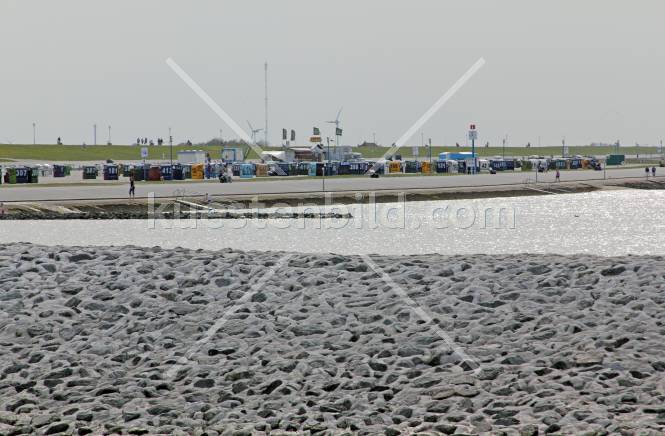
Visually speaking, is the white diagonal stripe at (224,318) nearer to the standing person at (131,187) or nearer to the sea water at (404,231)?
the sea water at (404,231)

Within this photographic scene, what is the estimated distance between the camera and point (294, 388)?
43.9 ft

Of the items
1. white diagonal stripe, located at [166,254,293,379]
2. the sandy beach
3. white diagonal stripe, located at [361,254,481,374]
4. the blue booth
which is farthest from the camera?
the blue booth

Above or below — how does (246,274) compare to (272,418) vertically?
above

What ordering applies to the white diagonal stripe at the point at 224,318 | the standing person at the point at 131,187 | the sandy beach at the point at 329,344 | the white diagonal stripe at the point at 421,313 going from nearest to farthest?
the sandy beach at the point at 329,344 < the white diagonal stripe at the point at 421,313 < the white diagonal stripe at the point at 224,318 < the standing person at the point at 131,187

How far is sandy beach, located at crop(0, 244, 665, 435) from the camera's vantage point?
12.2m

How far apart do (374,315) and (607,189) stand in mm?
92828

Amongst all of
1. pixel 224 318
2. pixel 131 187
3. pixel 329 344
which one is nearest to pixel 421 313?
pixel 329 344

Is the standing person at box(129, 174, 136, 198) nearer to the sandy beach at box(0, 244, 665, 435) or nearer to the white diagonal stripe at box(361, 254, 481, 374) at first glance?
the sandy beach at box(0, 244, 665, 435)

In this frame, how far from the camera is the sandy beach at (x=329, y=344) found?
12.2 metres

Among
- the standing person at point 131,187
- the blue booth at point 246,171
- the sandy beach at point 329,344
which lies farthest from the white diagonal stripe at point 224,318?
the blue booth at point 246,171

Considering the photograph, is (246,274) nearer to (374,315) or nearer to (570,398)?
(374,315)

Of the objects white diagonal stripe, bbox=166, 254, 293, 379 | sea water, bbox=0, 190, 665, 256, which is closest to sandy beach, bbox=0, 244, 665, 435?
white diagonal stripe, bbox=166, 254, 293, 379

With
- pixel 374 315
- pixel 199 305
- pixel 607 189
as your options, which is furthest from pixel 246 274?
pixel 607 189

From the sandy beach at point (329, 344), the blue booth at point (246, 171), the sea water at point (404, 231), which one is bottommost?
the sea water at point (404, 231)
